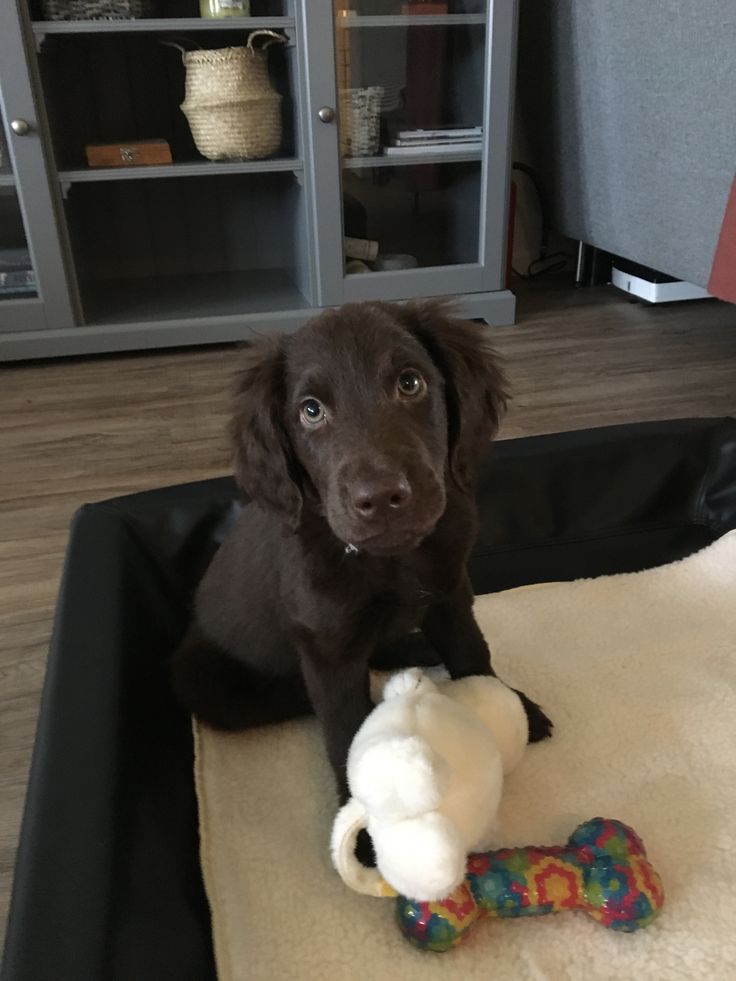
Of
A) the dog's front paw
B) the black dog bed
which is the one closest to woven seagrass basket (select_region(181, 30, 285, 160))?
the black dog bed

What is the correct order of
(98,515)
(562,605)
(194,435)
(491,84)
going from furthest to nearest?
(491,84) < (194,435) < (562,605) < (98,515)

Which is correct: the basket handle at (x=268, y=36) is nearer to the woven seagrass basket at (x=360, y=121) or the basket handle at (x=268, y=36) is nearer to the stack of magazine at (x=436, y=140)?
the woven seagrass basket at (x=360, y=121)

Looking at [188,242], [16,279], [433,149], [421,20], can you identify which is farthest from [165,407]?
[421,20]

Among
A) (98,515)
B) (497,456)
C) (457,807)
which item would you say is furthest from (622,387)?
(457,807)

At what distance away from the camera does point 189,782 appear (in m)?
1.22

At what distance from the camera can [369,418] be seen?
2.93ft

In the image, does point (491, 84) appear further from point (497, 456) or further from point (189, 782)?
point (189, 782)

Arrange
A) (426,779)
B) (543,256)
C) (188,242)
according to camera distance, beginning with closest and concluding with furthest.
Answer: (426,779)
(188,242)
(543,256)

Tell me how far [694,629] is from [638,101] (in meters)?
1.61

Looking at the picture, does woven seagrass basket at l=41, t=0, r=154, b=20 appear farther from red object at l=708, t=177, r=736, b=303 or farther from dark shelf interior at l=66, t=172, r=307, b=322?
red object at l=708, t=177, r=736, b=303

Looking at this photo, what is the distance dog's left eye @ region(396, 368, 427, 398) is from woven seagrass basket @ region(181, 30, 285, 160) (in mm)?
1928

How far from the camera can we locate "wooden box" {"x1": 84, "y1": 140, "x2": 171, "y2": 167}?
2.58 m

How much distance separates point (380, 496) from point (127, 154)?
2188 mm

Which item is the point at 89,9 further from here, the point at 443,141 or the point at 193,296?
the point at 443,141
